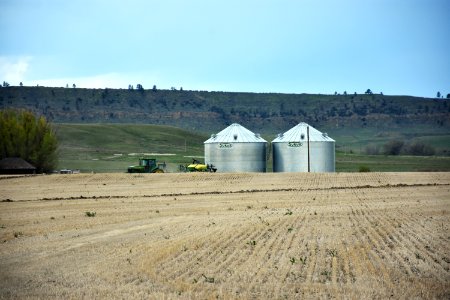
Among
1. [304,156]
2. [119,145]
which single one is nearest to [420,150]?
[119,145]

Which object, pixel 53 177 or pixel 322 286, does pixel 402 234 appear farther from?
pixel 53 177

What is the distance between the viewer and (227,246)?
21891mm

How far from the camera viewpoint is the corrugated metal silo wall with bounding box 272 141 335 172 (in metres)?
70.6

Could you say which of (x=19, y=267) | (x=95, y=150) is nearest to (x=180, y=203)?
(x=19, y=267)

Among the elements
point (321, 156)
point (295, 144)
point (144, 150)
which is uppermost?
point (295, 144)

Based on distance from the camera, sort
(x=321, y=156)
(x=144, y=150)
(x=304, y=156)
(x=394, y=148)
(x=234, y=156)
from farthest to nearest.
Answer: (x=394, y=148) < (x=144, y=150) < (x=234, y=156) < (x=321, y=156) < (x=304, y=156)

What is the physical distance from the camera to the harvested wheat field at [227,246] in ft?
52.2

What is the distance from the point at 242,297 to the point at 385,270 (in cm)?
468

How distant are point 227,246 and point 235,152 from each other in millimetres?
49447

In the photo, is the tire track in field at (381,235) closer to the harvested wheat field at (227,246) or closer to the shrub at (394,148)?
the harvested wheat field at (227,246)

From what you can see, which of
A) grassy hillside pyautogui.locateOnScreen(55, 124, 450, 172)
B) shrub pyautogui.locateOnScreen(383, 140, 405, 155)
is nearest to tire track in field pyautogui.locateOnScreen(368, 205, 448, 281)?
grassy hillside pyautogui.locateOnScreen(55, 124, 450, 172)

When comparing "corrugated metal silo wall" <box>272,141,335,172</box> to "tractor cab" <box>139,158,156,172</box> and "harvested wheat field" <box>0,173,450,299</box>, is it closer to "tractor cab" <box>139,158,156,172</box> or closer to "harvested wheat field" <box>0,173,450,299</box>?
"tractor cab" <box>139,158,156,172</box>

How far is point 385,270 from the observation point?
17.7 metres

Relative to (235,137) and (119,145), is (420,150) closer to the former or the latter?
(119,145)
